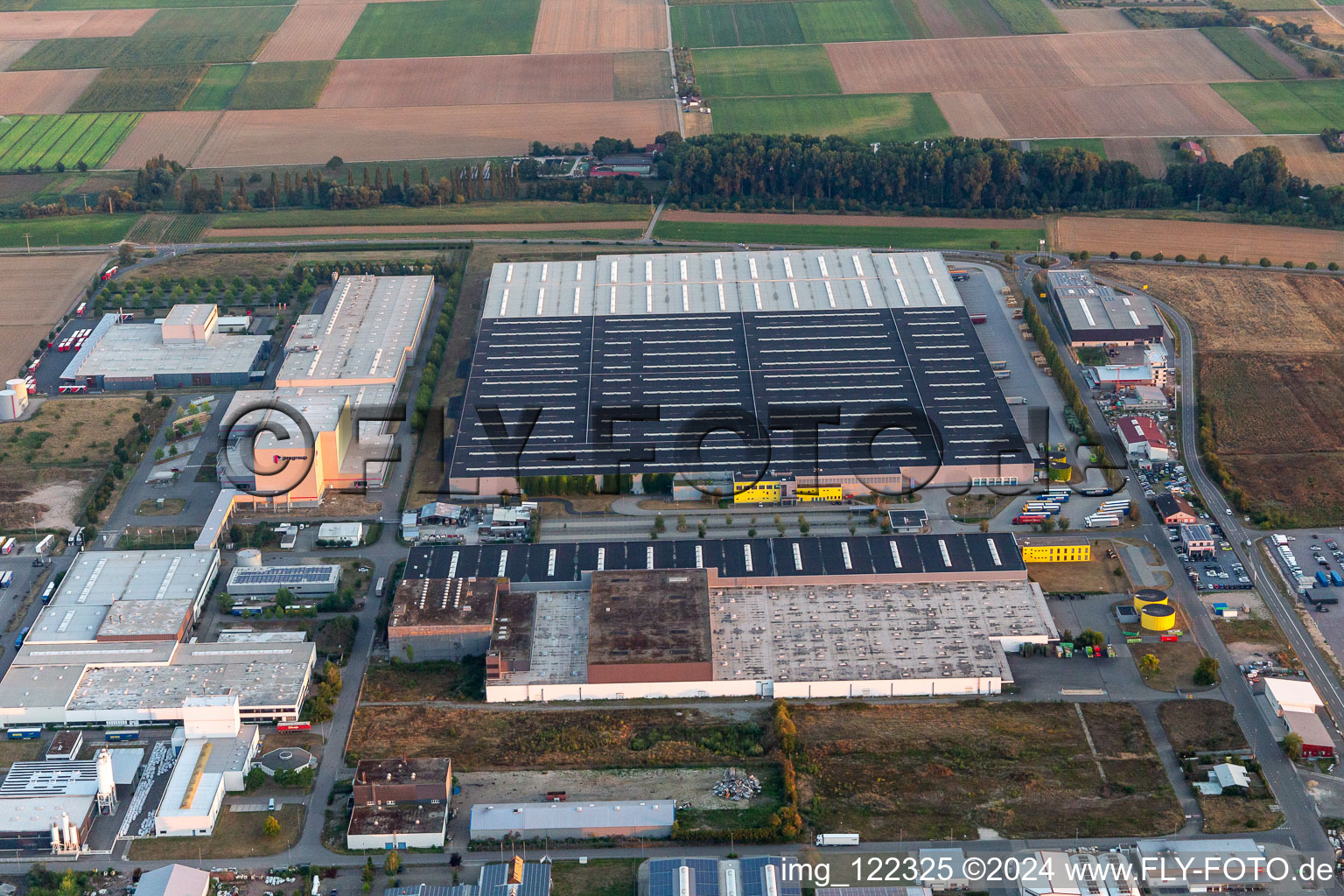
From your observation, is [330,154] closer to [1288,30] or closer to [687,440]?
[687,440]

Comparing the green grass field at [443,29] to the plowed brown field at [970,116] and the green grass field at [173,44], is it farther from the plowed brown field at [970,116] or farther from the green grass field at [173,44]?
the plowed brown field at [970,116]

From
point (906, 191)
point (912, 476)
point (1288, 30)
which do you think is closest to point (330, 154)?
point (906, 191)

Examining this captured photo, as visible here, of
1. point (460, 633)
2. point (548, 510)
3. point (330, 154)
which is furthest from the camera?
point (330, 154)

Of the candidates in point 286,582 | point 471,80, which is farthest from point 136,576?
point 471,80

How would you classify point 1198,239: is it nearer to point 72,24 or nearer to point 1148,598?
point 1148,598

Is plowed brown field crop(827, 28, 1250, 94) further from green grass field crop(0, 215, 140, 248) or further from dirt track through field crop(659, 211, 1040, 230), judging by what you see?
green grass field crop(0, 215, 140, 248)

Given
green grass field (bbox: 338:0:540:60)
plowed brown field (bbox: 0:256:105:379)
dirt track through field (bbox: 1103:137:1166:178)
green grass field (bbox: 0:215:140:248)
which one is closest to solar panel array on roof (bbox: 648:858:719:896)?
plowed brown field (bbox: 0:256:105:379)
